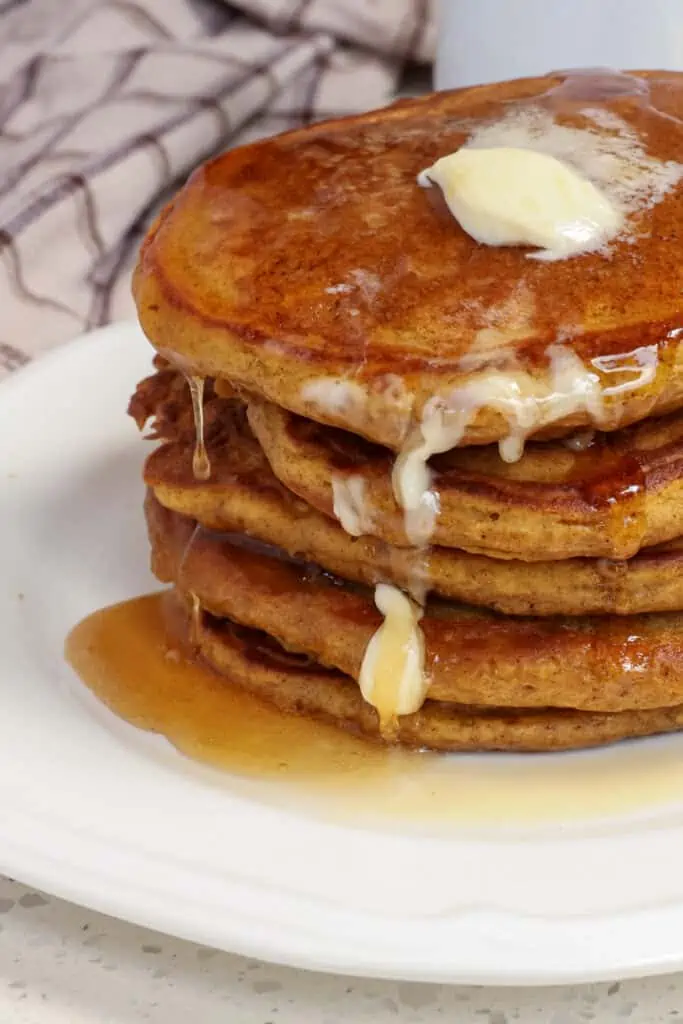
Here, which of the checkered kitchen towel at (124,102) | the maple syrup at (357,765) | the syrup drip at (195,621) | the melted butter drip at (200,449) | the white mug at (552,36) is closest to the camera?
the maple syrup at (357,765)

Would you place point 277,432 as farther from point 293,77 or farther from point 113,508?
point 293,77

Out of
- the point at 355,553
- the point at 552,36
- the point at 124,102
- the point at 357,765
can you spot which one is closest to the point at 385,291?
the point at 355,553

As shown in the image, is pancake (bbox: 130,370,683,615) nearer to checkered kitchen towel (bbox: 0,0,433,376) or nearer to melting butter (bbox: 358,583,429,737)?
melting butter (bbox: 358,583,429,737)

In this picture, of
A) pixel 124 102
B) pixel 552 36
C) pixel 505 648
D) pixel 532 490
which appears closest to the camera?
pixel 532 490

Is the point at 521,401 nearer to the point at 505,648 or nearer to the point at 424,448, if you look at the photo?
the point at 424,448

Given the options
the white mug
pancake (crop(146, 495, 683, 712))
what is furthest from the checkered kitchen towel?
pancake (crop(146, 495, 683, 712))

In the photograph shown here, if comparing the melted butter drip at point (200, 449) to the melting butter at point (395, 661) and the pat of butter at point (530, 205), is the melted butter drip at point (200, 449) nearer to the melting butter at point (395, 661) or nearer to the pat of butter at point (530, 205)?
the melting butter at point (395, 661)

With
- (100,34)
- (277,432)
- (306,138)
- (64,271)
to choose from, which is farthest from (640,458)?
(100,34)

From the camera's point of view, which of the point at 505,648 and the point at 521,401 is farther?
the point at 505,648

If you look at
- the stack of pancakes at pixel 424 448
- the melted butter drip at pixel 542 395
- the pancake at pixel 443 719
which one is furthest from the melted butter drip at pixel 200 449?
the melted butter drip at pixel 542 395
